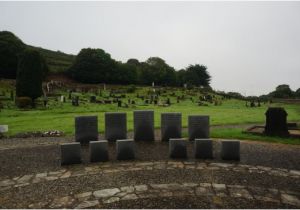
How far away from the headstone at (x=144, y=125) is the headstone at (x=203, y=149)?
2941 millimetres

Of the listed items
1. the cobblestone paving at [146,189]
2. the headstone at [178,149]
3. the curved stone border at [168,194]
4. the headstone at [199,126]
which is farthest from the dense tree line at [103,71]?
the curved stone border at [168,194]

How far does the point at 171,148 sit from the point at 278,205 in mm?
3700

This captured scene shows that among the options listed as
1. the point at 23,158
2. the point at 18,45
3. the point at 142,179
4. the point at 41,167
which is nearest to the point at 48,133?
the point at 23,158

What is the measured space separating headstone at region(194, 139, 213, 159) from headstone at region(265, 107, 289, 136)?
5.28 metres

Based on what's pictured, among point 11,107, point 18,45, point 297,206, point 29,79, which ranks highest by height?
point 18,45

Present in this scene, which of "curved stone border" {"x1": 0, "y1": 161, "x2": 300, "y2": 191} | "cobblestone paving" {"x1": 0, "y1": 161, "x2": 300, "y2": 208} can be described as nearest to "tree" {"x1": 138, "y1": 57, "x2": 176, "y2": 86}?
"curved stone border" {"x1": 0, "y1": 161, "x2": 300, "y2": 191}

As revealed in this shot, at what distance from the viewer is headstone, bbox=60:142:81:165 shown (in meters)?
7.64

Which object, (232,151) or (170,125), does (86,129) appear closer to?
(170,125)

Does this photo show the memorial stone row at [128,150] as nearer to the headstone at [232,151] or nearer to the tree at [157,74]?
the headstone at [232,151]

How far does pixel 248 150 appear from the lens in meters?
9.30

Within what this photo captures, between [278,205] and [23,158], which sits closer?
[278,205]

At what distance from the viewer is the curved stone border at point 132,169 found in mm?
6438

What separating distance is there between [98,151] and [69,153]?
782 millimetres

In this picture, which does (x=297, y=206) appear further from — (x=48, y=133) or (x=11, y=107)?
(x=11, y=107)
